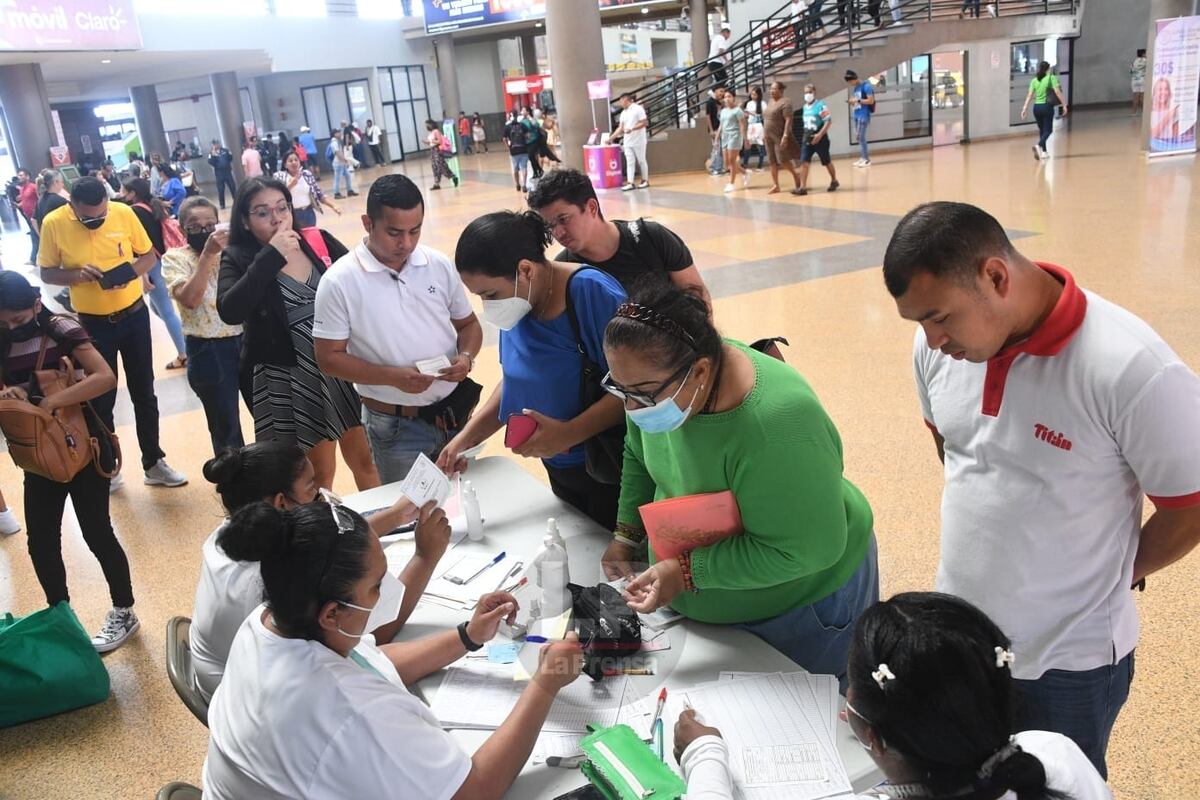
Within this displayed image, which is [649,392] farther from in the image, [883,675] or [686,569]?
[883,675]

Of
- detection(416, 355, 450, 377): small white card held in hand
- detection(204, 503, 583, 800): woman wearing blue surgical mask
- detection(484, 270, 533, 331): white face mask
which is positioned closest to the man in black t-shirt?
detection(484, 270, 533, 331): white face mask

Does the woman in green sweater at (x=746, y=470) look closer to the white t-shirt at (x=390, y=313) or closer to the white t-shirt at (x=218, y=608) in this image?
the white t-shirt at (x=218, y=608)

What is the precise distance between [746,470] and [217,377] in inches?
141

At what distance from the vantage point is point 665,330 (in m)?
1.68

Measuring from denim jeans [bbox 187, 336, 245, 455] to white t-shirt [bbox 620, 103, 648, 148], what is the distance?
10.7 m

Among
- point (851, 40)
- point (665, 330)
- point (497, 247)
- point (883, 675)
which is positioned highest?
point (851, 40)

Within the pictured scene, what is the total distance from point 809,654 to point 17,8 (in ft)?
60.6

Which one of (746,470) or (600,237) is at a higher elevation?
(600,237)

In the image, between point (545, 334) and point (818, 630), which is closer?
point (818, 630)

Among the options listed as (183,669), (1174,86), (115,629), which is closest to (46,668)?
(115,629)

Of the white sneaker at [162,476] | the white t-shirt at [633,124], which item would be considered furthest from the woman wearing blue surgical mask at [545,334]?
the white t-shirt at [633,124]

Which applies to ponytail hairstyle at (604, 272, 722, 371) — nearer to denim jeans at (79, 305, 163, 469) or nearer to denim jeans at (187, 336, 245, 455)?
denim jeans at (187, 336, 245, 455)

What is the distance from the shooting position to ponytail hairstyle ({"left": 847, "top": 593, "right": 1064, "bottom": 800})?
1080mm

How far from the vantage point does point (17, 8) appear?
15078 millimetres
